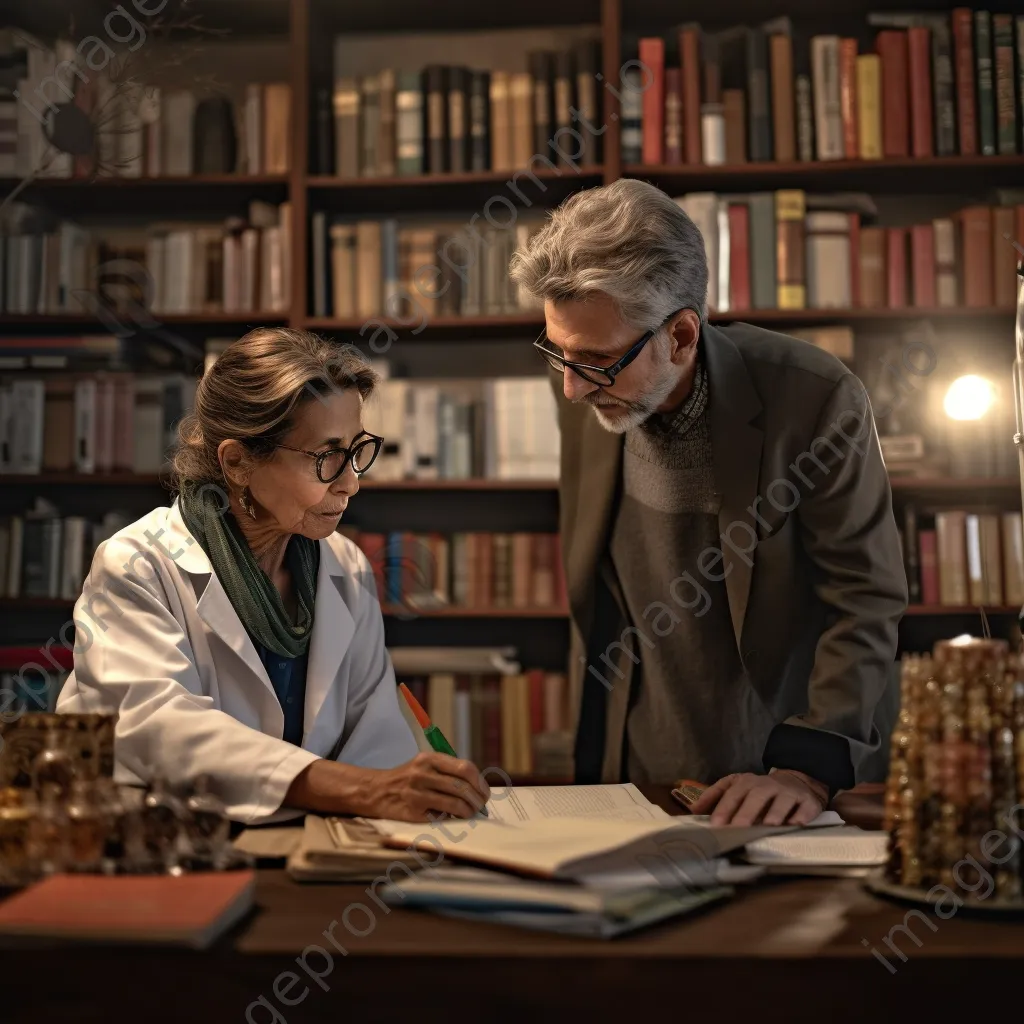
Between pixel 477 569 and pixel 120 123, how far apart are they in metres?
1.66

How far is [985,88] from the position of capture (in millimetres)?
2988

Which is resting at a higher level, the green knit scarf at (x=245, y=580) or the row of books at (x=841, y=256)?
the row of books at (x=841, y=256)

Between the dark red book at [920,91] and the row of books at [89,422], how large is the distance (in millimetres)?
2193

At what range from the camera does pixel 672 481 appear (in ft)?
5.92

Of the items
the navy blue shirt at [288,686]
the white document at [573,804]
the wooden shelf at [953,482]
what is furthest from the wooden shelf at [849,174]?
the white document at [573,804]

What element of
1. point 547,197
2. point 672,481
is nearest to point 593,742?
point 672,481

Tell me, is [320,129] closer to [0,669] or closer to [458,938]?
[0,669]

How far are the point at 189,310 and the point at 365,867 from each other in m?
2.51

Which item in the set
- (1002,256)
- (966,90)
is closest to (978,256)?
(1002,256)

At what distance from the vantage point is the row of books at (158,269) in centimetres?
314

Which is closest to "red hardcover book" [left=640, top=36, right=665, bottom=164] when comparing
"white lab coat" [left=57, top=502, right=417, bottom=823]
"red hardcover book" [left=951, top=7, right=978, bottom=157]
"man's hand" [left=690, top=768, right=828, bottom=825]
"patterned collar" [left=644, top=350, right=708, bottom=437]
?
"red hardcover book" [left=951, top=7, right=978, bottom=157]

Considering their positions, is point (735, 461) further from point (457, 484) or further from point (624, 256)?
point (457, 484)

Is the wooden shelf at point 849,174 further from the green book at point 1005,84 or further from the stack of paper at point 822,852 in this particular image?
the stack of paper at point 822,852

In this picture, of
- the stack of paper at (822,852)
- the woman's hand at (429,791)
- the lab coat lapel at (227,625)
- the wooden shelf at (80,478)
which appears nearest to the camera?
the stack of paper at (822,852)
